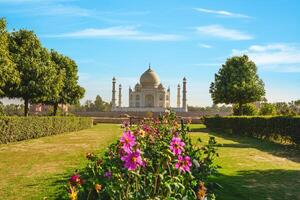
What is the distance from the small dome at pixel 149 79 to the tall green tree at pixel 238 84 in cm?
5136

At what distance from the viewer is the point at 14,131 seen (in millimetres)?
22000

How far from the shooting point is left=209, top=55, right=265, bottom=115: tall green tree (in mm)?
49844

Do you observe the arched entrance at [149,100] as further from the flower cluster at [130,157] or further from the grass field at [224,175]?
the flower cluster at [130,157]

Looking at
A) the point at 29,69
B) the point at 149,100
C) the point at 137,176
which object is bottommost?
the point at 137,176

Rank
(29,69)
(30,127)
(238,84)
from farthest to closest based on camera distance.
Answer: (238,84), (29,69), (30,127)

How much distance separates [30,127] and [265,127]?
13991 millimetres

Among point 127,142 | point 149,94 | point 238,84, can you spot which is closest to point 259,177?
point 127,142

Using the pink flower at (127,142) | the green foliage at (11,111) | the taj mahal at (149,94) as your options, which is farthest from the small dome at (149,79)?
the pink flower at (127,142)

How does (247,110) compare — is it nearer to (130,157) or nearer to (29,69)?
(29,69)

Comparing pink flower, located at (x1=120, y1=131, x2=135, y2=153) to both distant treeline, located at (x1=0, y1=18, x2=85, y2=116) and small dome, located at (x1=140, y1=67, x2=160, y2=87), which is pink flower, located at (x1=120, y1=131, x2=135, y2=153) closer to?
distant treeline, located at (x1=0, y1=18, x2=85, y2=116)

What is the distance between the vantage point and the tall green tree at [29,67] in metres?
29.0

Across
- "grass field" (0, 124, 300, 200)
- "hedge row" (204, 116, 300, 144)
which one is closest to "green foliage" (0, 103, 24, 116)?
"hedge row" (204, 116, 300, 144)

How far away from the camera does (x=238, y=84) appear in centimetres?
5019

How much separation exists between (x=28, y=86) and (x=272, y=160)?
19.7 meters
